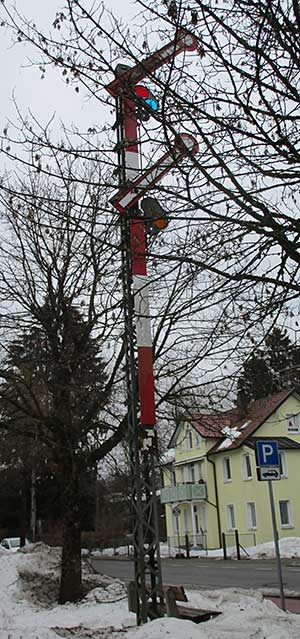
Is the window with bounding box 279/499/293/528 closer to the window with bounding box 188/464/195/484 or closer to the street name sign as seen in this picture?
the window with bounding box 188/464/195/484

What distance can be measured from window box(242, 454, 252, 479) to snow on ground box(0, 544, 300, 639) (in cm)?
2301

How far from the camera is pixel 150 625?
830cm

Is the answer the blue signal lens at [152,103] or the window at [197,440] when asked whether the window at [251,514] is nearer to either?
the window at [197,440]

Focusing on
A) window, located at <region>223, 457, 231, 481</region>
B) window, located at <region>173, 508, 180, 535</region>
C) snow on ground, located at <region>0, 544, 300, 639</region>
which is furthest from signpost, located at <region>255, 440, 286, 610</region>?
window, located at <region>173, 508, 180, 535</region>

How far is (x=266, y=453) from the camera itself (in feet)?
36.3

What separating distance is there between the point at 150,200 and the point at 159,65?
1.22 m

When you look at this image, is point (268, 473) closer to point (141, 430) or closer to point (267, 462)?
point (267, 462)

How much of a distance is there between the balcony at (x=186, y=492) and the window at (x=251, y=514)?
186 inches

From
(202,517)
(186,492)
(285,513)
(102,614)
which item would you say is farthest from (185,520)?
(102,614)

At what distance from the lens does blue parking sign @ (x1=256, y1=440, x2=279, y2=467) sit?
10.9m

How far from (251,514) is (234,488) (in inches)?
88.4

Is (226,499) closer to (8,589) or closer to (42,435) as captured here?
(8,589)

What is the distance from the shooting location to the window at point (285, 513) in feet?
126

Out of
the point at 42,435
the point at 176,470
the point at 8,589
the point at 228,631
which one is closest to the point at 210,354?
the point at 228,631
